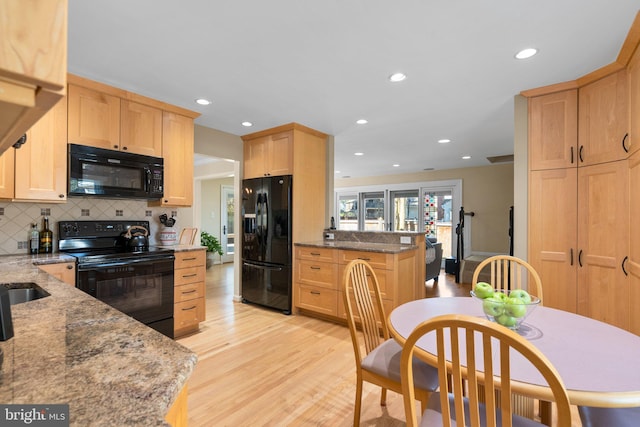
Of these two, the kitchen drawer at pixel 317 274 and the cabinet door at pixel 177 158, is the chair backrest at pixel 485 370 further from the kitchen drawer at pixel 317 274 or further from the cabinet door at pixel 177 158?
the cabinet door at pixel 177 158

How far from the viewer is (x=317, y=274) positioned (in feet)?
11.6

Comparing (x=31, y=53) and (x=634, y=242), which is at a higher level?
(x=31, y=53)

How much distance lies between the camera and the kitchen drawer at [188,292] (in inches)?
113

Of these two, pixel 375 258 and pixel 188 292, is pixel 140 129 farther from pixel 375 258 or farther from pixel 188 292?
pixel 375 258

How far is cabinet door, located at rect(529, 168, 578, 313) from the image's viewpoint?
2.53 metres

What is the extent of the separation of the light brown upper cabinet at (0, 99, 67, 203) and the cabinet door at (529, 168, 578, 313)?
13.2 feet

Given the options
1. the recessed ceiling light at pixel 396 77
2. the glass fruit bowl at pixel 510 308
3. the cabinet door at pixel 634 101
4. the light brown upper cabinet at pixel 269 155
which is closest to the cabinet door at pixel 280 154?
the light brown upper cabinet at pixel 269 155

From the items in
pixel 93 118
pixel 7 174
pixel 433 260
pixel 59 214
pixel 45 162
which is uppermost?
pixel 93 118

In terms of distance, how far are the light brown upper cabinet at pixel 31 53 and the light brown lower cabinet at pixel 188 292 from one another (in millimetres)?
2748

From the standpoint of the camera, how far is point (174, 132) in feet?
10.3

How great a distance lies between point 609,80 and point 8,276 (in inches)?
166

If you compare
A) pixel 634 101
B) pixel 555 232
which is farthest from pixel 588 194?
pixel 634 101

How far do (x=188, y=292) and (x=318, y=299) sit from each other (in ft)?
4.64

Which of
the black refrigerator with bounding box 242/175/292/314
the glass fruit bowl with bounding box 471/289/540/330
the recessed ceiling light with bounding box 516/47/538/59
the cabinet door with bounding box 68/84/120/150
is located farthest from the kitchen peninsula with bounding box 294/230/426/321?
the cabinet door with bounding box 68/84/120/150
